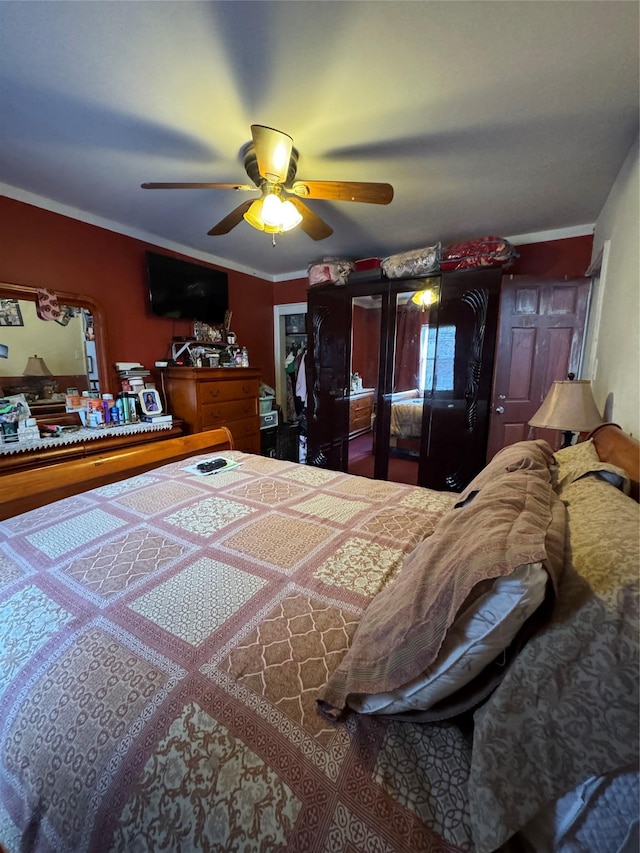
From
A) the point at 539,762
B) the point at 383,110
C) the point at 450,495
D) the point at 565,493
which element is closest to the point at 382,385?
the point at 450,495

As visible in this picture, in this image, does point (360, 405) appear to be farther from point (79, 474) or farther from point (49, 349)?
point (49, 349)

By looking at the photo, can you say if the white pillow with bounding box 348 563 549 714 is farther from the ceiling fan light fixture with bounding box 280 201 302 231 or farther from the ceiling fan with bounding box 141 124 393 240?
the ceiling fan light fixture with bounding box 280 201 302 231

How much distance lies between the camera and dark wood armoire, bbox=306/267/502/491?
2.75 metres

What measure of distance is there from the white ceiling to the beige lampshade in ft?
3.89

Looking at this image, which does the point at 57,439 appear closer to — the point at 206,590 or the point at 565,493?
the point at 206,590

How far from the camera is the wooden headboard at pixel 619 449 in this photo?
943 millimetres

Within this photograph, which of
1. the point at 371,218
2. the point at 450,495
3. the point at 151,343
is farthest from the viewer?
the point at 151,343

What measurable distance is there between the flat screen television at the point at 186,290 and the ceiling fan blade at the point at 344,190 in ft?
5.72

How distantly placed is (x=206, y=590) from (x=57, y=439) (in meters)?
1.95

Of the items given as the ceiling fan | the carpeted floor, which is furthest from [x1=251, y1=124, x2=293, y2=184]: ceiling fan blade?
the carpeted floor

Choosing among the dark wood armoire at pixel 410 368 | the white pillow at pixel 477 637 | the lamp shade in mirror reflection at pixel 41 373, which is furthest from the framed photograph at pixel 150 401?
the white pillow at pixel 477 637

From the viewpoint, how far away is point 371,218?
8.19ft

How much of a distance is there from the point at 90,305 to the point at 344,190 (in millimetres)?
2130

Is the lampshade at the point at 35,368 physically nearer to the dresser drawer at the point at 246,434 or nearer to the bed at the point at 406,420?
the dresser drawer at the point at 246,434
